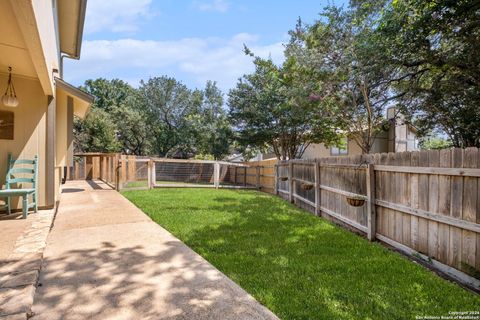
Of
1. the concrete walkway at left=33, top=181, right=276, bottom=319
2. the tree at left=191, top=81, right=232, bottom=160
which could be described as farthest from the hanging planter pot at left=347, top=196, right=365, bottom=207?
the tree at left=191, top=81, right=232, bottom=160

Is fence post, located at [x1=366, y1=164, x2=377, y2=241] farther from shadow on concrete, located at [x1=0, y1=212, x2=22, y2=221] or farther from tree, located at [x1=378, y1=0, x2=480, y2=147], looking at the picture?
shadow on concrete, located at [x1=0, y1=212, x2=22, y2=221]

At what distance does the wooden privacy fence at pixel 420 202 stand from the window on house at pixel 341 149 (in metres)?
10.7

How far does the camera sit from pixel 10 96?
5.06 meters

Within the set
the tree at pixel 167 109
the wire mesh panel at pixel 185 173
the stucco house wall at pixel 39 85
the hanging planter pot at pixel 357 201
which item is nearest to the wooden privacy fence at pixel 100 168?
the wire mesh panel at pixel 185 173

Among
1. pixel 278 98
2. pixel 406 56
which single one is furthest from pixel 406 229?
pixel 278 98

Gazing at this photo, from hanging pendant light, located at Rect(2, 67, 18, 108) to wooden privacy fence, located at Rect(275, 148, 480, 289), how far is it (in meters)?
5.85

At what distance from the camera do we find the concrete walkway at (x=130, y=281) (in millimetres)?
2221

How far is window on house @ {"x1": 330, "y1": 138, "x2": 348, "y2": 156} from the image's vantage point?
16011 mm

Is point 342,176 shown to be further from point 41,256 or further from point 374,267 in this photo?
point 41,256

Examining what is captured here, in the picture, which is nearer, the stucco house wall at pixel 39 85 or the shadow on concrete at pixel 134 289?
the shadow on concrete at pixel 134 289

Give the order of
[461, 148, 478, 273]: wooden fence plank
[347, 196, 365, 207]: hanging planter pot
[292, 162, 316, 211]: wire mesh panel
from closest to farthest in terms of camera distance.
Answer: [461, 148, 478, 273]: wooden fence plank, [347, 196, 365, 207]: hanging planter pot, [292, 162, 316, 211]: wire mesh panel

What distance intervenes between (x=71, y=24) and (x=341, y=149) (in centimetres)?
1409

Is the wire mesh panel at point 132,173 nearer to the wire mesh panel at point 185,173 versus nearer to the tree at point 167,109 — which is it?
the wire mesh panel at point 185,173

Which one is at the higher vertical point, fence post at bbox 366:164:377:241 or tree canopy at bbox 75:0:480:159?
tree canopy at bbox 75:0:480:159
